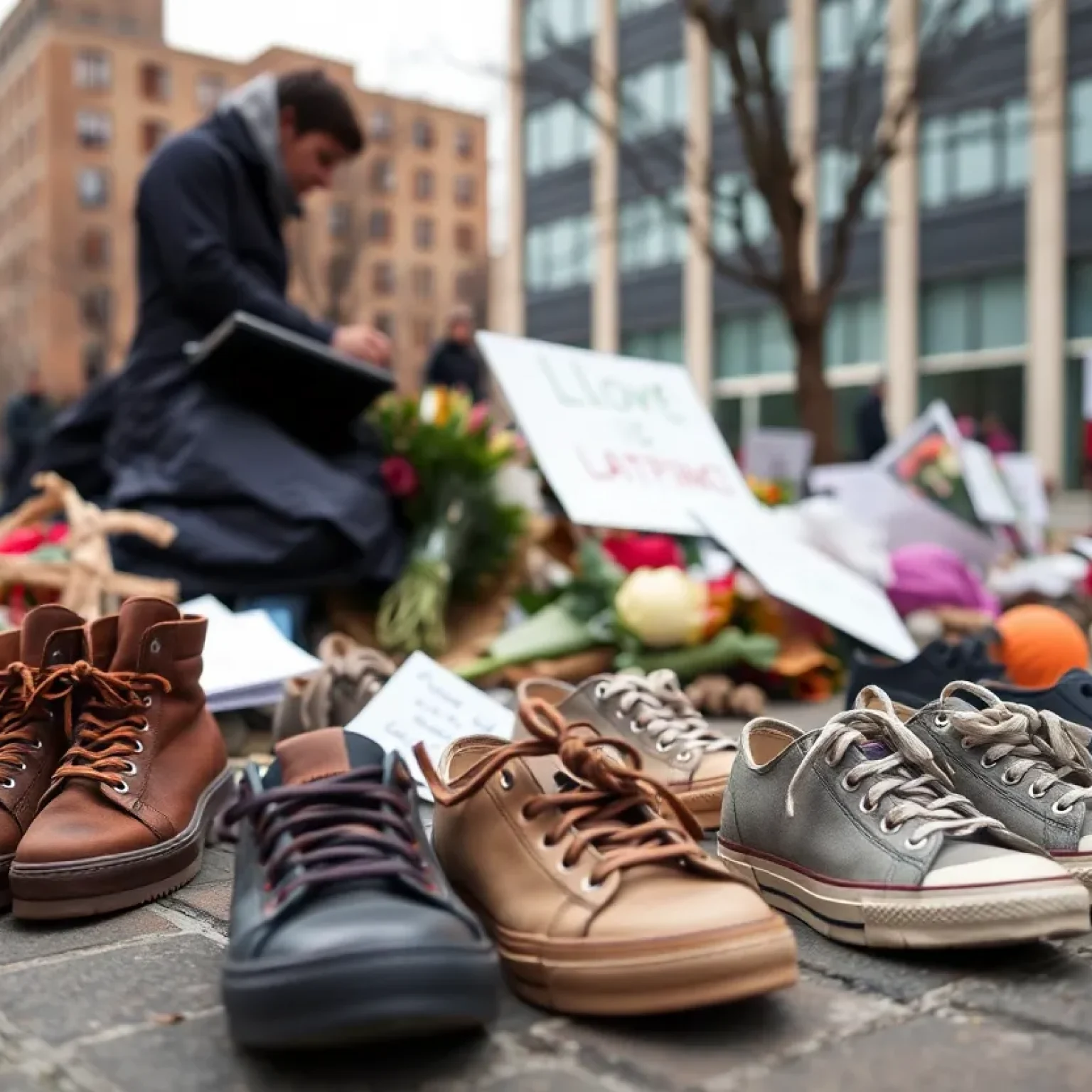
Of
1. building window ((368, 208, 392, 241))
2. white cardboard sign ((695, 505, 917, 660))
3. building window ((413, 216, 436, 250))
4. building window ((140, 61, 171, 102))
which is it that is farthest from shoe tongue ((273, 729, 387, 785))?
building window ((140, 61, 171, 102))

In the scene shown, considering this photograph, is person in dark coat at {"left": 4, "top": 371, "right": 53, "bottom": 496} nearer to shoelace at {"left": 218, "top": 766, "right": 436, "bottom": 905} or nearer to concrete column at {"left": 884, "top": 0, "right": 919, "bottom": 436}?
shoelace at {"left": 218, "top": 766, "right": 436, "bottom": 905}

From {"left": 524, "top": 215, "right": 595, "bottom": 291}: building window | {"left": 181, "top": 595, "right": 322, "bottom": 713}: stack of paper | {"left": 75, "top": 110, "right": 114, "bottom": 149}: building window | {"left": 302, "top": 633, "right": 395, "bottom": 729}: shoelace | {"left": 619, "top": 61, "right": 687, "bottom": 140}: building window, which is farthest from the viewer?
{"left": 75, "top": 110, "right": 114, "bottom": 149}: building window

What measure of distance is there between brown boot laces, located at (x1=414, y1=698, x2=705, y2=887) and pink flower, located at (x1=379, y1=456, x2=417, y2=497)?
2515mm

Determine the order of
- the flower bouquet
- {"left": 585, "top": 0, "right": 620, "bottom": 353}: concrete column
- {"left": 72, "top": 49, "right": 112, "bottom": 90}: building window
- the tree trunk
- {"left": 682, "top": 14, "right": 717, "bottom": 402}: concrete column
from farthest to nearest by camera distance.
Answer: {"left": 72, "top": 49, "right": 112, "bottom": 90}: building window → {"left": 585, "top": 0, "right": 620, "bottom": 353}: concrete column → {"left": 682, "top": 14, "right": 717, "bottom": 402}: concrete column → the tree trunk → the flower bouquet

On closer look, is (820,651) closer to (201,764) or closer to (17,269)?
(201,764)

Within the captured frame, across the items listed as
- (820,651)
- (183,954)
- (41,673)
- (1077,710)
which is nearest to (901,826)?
(1077,710)

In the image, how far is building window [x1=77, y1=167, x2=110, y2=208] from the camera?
45094 mm

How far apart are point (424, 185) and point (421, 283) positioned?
5.79m

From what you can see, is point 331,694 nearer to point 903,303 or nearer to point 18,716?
point 18,716

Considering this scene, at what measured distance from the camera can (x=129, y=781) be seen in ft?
5.39

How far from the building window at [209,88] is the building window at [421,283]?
32.5ft

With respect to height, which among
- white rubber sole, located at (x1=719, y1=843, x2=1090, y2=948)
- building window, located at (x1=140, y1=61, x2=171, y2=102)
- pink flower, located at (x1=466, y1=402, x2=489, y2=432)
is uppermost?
building window, located at (x1=140, y1=61, x2=171, y2=102)

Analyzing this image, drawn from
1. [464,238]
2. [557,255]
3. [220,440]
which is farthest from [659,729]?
[464,238]

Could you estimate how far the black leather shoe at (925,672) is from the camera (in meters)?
2.26
